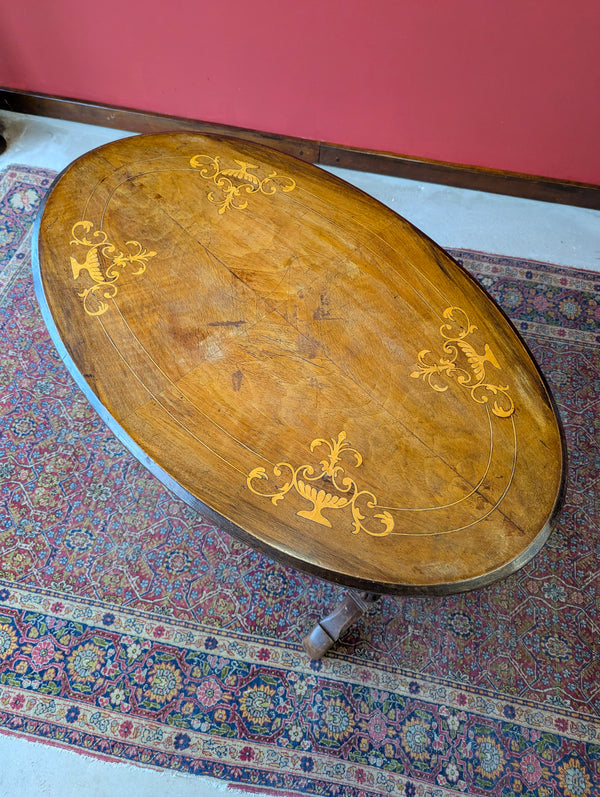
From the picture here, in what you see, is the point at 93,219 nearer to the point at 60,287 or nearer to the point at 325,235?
the point at 60,287

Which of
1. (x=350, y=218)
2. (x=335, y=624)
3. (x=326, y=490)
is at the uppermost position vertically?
(x=350, y=218)

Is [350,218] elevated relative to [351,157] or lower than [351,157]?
elevated

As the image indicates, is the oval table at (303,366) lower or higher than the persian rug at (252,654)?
higher

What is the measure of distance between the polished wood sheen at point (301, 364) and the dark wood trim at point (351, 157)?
923mm

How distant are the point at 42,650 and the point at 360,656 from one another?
2.77 ft

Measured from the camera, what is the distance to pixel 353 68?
2.29 meters

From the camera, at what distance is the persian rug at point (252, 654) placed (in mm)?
1494

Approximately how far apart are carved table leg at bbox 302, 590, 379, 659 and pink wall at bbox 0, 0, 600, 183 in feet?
6.14

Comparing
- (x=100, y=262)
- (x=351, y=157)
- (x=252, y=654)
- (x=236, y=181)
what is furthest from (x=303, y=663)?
(x=351, y=157)

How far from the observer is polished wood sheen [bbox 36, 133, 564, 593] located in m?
1.21

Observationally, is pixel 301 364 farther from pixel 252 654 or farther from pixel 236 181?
pixel 252 654

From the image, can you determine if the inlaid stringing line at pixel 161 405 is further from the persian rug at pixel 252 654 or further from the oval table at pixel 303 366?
the persian rug at pixel 252 654

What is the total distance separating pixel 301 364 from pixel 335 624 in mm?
684

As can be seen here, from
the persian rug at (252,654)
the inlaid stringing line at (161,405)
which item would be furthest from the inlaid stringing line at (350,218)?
the persian rug at (252,654)
